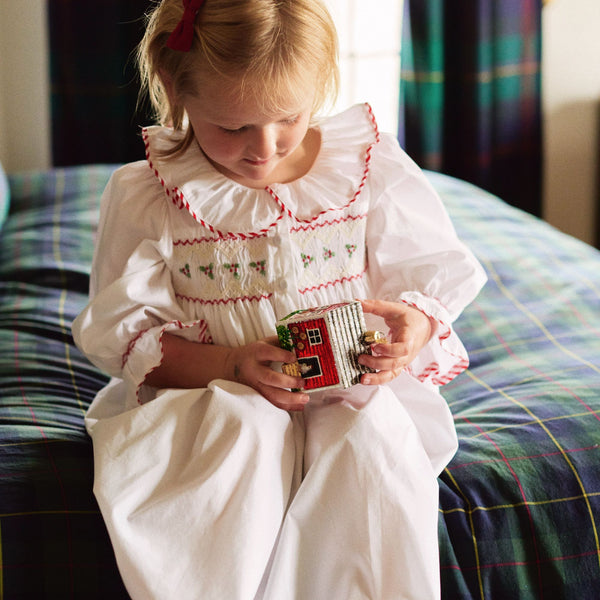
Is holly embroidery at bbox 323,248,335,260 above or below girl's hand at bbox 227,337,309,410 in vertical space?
above

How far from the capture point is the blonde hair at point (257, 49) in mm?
966

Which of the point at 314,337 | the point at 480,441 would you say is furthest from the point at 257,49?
the point at 480,441

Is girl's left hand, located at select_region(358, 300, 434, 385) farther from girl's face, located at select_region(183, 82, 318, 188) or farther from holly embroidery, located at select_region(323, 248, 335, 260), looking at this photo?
girl's face, located at select_region(183, 82, 318, 188)

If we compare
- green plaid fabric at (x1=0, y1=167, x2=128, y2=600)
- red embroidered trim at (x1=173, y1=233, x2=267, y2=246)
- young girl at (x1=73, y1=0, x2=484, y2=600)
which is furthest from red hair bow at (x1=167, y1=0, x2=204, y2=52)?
green plaid fabric at (x1=0, y1=167, x2=128, y2=600)

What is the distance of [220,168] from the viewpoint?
1151 millimetres

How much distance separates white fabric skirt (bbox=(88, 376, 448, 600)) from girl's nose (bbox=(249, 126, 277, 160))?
0.30 metres

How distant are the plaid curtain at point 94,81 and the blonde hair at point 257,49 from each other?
1733mm

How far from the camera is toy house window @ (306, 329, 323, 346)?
0.96 m

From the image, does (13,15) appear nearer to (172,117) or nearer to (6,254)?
(6,254)

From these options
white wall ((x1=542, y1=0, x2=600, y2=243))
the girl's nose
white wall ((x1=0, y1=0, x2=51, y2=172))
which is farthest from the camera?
white wall ((x1=542, y1=0, x2=600, y2=243))

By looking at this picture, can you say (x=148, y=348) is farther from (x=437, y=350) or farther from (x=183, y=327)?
(x=437, y=350)

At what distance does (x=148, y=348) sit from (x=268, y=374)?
0.61ft

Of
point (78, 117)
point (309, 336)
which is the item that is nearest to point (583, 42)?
point (78, 117)

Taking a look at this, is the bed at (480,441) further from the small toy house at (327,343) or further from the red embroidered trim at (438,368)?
the small toy house at (327,343)
